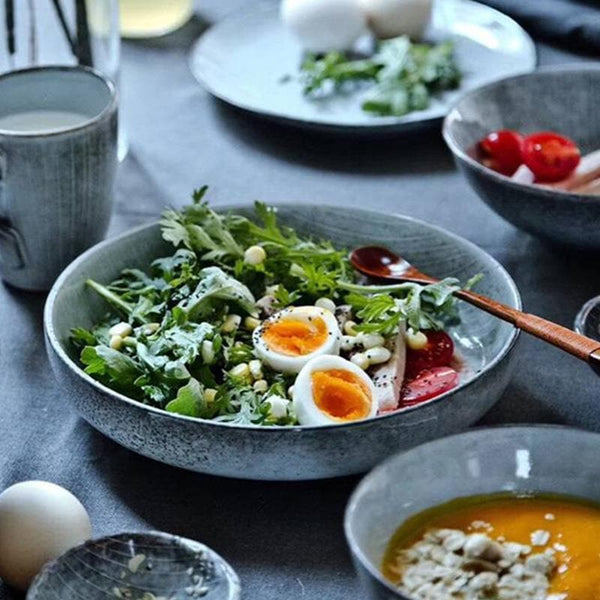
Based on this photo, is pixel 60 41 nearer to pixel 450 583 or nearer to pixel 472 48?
pixel 472 48

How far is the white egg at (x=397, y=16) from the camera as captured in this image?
8.30 feet

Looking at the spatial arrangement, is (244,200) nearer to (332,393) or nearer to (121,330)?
(121,330)

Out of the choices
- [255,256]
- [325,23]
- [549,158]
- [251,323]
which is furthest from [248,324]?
[325,23]

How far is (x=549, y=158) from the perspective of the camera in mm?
1986

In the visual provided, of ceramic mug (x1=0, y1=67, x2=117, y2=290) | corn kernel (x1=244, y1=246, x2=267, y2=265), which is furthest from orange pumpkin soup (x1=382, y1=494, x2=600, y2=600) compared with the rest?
ceramic mug (x1=0, y1=67, x2=117, y2=290)

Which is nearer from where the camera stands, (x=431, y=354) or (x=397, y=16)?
(x=431, y=354)

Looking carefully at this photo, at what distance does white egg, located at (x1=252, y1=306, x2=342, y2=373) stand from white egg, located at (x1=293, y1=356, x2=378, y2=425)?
1.6 inches

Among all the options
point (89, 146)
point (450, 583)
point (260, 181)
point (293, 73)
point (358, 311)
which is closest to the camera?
point (450, 583)

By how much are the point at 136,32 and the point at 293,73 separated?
42cm

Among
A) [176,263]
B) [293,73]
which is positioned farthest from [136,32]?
[176,263]

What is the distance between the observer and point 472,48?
255cm

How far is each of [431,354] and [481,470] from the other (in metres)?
0.38

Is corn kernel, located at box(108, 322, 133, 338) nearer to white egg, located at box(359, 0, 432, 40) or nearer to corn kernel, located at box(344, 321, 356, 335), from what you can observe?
corn kernel, located at box(344, 321, 356, 335)

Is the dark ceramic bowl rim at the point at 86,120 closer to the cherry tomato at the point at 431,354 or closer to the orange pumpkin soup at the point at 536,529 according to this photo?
the cherry tomato at the point at 431,354
